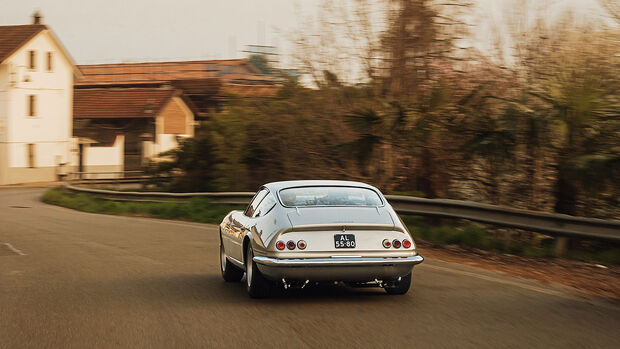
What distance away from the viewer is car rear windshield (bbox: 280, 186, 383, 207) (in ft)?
30.0

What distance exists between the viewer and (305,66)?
2130 cm

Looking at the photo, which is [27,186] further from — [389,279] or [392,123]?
[389,279]

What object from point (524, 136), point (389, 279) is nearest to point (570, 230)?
point (524, 136)

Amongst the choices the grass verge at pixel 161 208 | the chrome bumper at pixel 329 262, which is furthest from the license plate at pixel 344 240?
the grass verge at pixel 161 208

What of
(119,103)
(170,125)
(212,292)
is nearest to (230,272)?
(212,292)

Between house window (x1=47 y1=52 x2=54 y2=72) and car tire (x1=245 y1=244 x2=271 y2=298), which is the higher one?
house window (x1=47 y1=52 x2=54 y2=72)

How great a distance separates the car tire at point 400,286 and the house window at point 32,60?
49.3m

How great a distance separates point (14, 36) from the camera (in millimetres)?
53531

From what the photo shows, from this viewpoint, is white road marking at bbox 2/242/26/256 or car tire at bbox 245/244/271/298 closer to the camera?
car tire at bbox 245/244/271/298

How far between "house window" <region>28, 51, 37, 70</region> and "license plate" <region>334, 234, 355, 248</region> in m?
49.7

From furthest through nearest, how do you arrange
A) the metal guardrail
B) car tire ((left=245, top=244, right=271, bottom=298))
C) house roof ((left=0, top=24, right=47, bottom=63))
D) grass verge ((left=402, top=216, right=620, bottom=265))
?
1. house roof ((left=0, top=24, right=47, bottom=63))
2. grass verge ((left=402, top=216, right=620, bottom=265))
3. the metal guardrail
4. car tire ((left=245, top=244, right=271, bottom=298))

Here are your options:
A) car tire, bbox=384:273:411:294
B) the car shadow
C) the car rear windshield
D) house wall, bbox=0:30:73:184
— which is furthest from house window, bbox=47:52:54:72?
car tire, bbox=384:273:411:294

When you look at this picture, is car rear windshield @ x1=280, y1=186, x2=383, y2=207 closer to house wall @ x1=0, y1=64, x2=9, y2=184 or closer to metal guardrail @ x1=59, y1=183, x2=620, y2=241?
metal guardrail @ x1=59, y1=183, x2=620, y2=241

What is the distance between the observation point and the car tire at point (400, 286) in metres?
9.06
